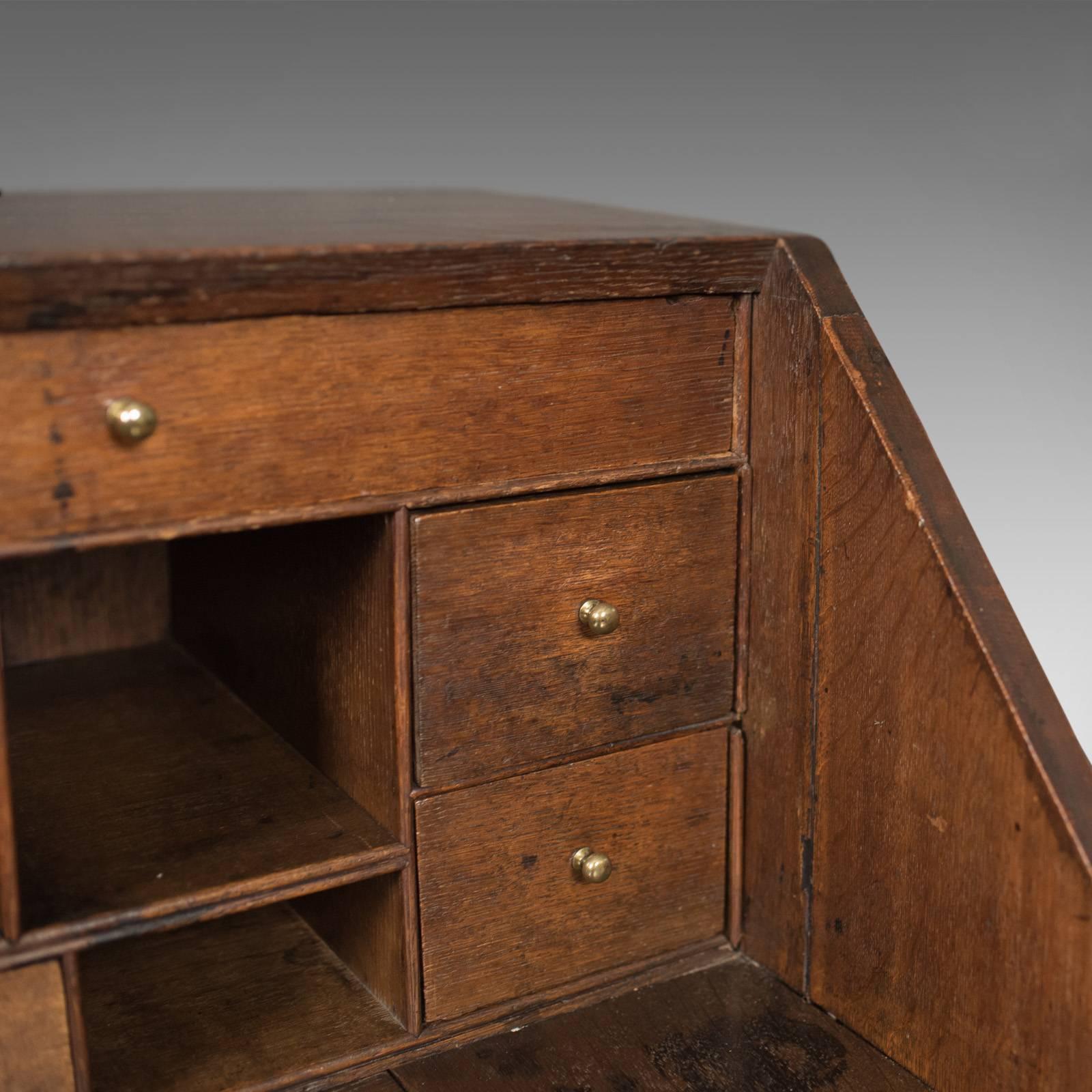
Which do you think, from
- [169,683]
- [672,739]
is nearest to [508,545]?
[672,739]

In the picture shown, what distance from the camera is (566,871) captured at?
142 centimetres

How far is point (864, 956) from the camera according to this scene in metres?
1.39

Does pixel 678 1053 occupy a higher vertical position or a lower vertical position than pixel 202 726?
lower

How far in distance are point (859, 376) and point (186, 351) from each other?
1.91 feet

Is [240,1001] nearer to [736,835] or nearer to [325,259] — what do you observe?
[736,835]

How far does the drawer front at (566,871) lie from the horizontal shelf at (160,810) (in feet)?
0.25

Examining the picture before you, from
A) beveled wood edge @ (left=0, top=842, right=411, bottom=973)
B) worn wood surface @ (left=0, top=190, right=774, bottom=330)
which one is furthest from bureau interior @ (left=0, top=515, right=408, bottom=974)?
worn wood surface @ (left=0, top=190, right=774, bottom=330)

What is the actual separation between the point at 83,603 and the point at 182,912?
78 centimetres

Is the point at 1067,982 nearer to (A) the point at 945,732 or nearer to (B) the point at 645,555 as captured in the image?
(A) the point at 945,732

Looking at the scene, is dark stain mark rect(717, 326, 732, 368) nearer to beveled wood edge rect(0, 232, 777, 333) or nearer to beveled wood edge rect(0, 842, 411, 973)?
beveled wood edge rect(0, 232, 777, 333)

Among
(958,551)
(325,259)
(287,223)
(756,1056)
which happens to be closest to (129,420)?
(325,259)

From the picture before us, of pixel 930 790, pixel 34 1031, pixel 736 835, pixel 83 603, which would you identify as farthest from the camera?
pixel 83 603

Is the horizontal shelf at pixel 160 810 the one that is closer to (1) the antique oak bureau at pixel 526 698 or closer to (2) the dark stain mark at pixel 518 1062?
(1) the antique oak bureau at pixel 526 698

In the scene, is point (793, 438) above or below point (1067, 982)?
above
